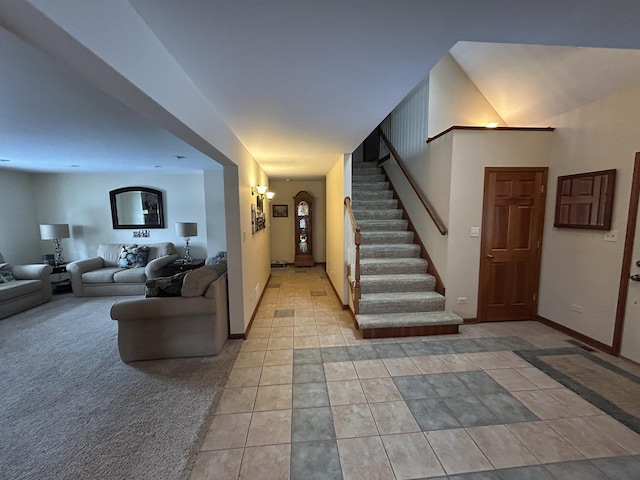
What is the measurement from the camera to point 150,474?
1.61 m

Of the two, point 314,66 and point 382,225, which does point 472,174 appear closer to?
point 382,225

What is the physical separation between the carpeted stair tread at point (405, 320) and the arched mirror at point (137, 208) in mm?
4789

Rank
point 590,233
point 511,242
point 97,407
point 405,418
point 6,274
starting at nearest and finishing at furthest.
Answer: point 405,418 < point 97,407 < point 590,233 < point 511,242 < point 6,274

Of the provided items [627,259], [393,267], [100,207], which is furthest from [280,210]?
[627,259]

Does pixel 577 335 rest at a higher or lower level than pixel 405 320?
lower

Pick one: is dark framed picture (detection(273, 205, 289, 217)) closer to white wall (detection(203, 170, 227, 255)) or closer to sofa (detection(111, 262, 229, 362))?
white wall (detection(203, 170, 227, 255))

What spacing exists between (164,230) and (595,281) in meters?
6.96

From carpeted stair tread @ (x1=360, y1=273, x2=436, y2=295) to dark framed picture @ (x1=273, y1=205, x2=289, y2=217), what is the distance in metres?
3.94

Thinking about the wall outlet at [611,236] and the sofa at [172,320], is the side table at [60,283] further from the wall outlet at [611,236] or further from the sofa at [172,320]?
the wall outlet at [611,236]

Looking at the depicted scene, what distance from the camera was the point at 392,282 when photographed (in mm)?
3799

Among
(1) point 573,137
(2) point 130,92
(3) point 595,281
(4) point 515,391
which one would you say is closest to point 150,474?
(2) point 130,92

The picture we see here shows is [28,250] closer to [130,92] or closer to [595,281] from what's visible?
[130,92]

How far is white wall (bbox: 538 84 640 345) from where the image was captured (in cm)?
273

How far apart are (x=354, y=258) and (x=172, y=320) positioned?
2.32 m
